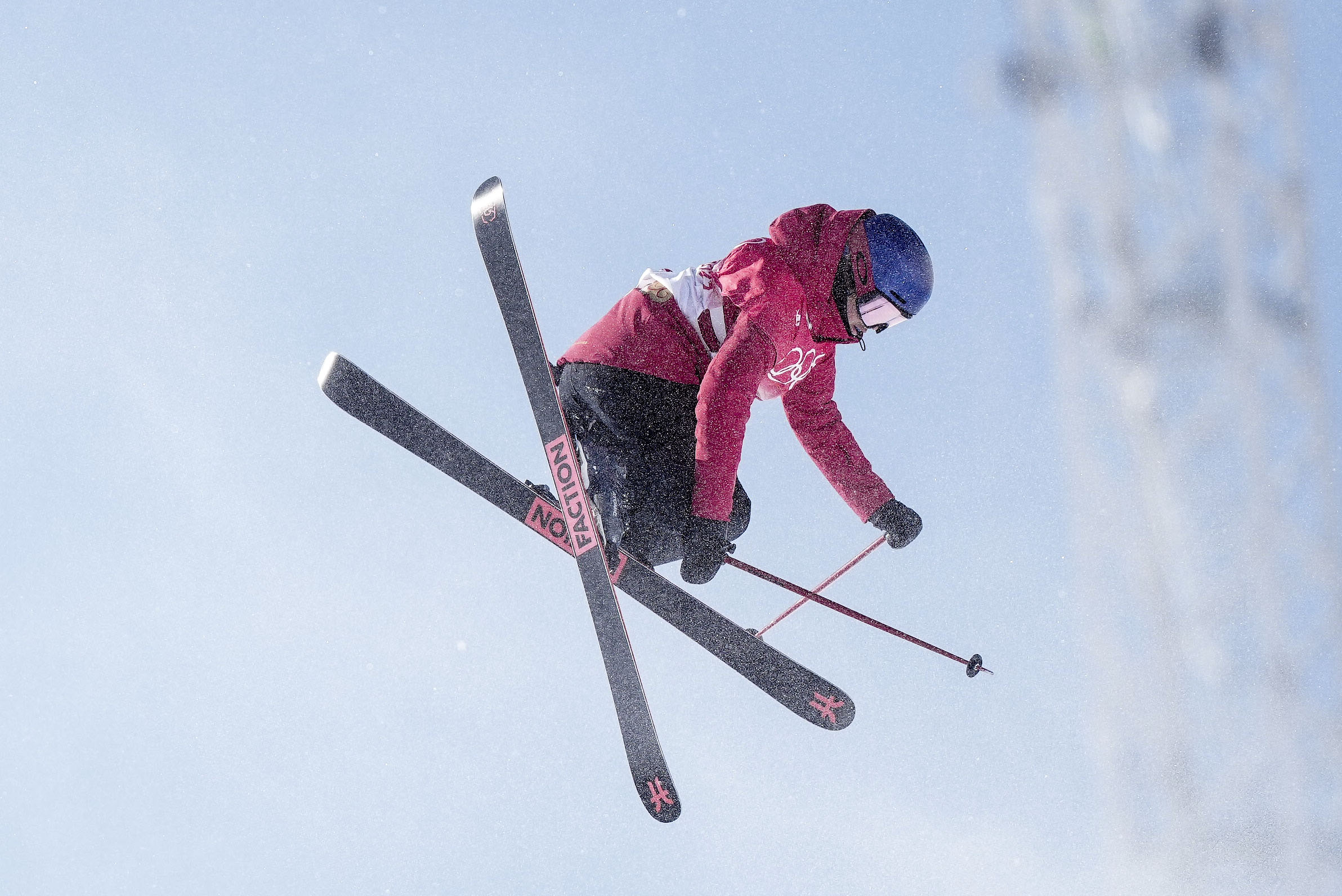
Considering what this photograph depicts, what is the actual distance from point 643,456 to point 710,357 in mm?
415

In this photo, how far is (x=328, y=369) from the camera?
168 inches

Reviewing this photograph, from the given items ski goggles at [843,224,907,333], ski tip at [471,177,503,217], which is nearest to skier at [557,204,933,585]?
ski goggles at [843,224,907,333]

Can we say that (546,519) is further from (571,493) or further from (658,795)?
(658,795)

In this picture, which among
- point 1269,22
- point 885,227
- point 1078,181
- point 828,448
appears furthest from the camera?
point 1078,181

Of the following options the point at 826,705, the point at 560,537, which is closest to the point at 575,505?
the point at 560,537

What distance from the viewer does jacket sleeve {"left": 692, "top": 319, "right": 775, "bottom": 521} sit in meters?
3.62

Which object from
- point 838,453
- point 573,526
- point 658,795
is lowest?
point 658,795

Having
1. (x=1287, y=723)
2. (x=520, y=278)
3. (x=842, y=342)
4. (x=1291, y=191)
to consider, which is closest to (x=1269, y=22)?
(x=1291, y=191)

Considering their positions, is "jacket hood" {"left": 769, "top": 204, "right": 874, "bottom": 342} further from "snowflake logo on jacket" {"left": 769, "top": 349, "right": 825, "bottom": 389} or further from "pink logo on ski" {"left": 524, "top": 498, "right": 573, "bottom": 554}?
"pink logo on ski" {"left": 524, "top": 498, "right": 573, "bottom": 554}

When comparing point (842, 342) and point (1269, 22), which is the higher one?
point (1269, 22)

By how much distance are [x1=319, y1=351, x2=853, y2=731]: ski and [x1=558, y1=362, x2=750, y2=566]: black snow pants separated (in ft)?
0.49

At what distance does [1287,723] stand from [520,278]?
6.83m

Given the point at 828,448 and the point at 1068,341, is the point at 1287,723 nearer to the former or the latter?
the point at 1068,341

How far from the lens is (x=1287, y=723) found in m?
8.20
